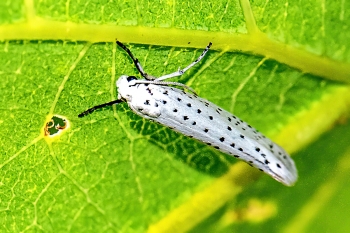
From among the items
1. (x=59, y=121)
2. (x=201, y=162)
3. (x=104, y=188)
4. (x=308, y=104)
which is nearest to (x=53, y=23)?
(x=59, y=121)

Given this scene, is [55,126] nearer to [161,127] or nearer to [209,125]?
[161,127]

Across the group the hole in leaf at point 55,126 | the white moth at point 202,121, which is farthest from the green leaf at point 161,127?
the white moth at point 202,121

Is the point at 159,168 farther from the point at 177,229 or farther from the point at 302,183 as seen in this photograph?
the point at 302,183

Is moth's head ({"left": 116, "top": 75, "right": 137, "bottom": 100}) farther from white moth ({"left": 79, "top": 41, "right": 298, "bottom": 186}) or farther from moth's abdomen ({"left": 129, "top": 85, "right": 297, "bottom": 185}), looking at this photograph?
moth's abdomen ({"left": 129, "top": 85, "right": 297, "bottom": 185})

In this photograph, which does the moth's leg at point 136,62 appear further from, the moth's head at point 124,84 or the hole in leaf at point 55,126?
the hole in leaf at point 55,126

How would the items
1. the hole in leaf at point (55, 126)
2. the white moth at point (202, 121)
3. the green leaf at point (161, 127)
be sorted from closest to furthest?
the green leaf at point (161, 127), the hole in leaf at point (55, 126), the white moth at point (202, 121)

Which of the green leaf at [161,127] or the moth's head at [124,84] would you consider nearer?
the green leaf at [161,127]

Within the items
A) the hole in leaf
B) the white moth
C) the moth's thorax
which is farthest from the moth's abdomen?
the hole in leaf

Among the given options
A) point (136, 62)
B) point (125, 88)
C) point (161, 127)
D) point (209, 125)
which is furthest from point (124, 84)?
point (209, 125)
